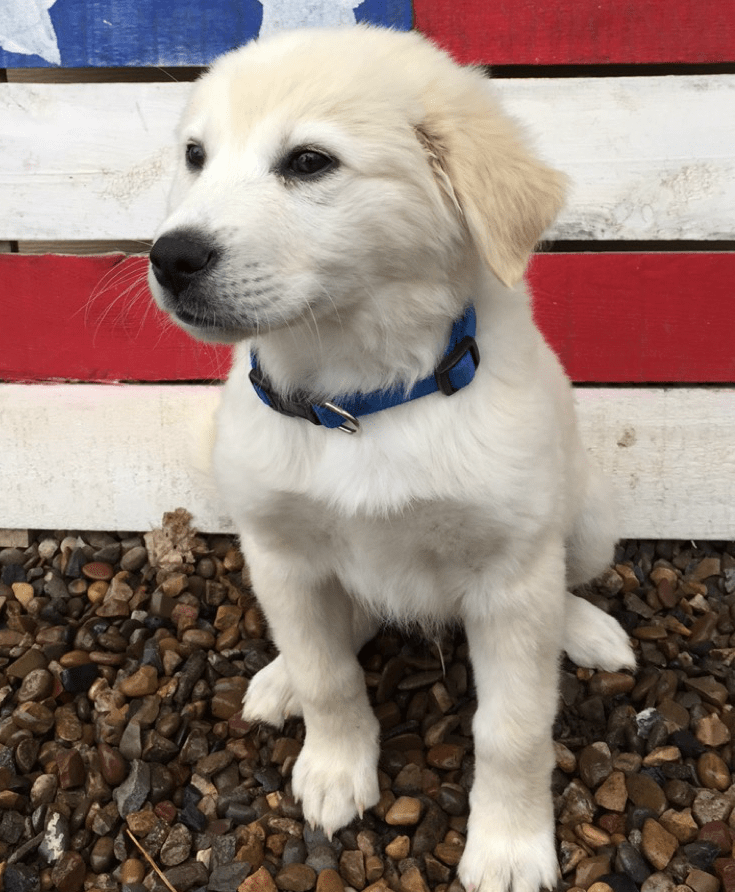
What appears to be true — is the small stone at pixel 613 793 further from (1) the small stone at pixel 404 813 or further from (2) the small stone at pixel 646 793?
(1) the small stone at pixel 404 813

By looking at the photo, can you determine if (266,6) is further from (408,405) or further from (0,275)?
(408,405)

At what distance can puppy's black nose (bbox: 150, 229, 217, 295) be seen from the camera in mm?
1281

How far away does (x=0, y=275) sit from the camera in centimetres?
257

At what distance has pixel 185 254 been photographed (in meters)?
1.28

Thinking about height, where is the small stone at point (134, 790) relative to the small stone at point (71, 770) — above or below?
above

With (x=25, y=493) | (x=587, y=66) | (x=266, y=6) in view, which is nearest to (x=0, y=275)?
(x=25, y=493)

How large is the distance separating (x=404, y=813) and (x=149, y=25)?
2.06 m

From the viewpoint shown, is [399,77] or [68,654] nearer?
[399,77]

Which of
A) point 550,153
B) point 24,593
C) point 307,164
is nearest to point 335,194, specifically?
point 307,164

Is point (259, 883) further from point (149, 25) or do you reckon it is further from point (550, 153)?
point (149, 25)

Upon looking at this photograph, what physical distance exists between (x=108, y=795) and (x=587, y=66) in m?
2.27

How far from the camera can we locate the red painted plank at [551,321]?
2439mm

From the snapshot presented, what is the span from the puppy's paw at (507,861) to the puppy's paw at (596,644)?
21.5 inches

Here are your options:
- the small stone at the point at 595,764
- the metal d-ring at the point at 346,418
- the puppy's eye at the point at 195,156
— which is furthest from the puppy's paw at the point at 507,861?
the puppy's eye at the point at 195,156
